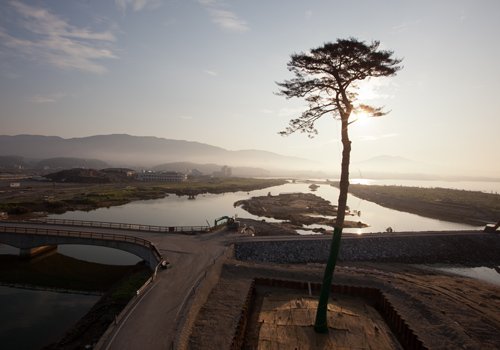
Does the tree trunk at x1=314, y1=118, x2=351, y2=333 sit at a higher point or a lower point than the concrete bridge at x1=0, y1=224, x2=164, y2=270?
higher

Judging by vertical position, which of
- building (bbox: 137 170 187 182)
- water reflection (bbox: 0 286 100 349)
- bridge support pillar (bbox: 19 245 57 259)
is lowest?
water reflection (bbox: 0 286 100 349)

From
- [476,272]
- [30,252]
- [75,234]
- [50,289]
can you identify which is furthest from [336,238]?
[30,252]

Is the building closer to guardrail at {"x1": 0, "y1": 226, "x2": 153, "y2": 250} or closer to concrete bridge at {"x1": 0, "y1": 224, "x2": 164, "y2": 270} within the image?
concrete bridge at {"x1": 0, "y1": 224, "x2": 164, "y2": 270}

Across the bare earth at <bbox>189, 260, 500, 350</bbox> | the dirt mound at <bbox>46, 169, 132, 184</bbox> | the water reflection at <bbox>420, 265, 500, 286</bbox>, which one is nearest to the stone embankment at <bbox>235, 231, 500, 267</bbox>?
the water reflection at <bbox>420, 265, 500, 286</bbox>

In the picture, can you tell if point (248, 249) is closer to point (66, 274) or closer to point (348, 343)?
point (348, 343)

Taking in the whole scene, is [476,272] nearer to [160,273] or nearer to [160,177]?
[160,273]


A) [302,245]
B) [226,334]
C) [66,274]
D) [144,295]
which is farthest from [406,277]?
[66,274]
